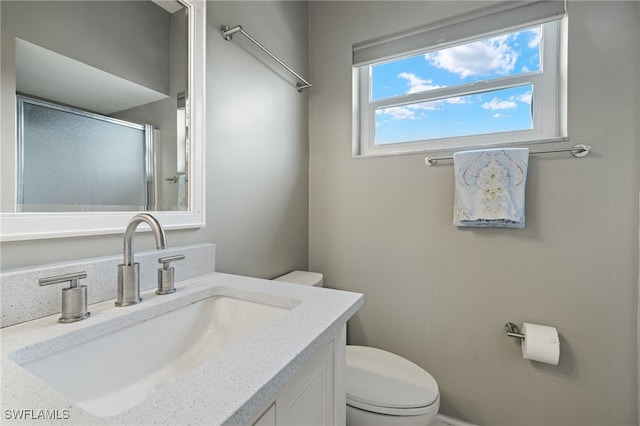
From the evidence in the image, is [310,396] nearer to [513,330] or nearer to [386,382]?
[386,382]

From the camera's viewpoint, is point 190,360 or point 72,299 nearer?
point 72,299

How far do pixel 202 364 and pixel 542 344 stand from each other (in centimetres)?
129

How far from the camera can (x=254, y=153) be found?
127 centimetres

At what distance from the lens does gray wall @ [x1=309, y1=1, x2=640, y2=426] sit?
108cm

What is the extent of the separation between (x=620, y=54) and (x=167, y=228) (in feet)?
5.94

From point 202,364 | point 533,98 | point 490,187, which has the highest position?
point 533,98

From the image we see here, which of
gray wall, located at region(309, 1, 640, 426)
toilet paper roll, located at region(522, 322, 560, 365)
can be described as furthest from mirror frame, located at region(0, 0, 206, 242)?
toilet paper roll, located at region(522, 322, 560, 365)

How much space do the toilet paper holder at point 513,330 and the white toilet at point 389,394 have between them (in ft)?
1.39

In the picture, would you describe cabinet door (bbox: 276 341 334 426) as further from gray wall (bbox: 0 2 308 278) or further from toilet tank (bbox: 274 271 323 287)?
toilet tank (bbox: 274 271 323 287)

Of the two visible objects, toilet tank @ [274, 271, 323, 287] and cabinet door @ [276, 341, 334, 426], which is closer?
cabinet door @ [276, 341, 334, 426]

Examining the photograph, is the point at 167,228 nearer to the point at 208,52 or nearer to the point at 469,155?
the point at 208,52

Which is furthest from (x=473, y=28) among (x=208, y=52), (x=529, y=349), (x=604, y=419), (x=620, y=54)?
(x=604, y=419)

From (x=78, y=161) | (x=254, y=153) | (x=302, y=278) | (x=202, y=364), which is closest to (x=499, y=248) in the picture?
(x=302, y=278)

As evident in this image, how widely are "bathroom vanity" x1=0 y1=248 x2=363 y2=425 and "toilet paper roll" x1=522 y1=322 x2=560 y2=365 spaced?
864mm
